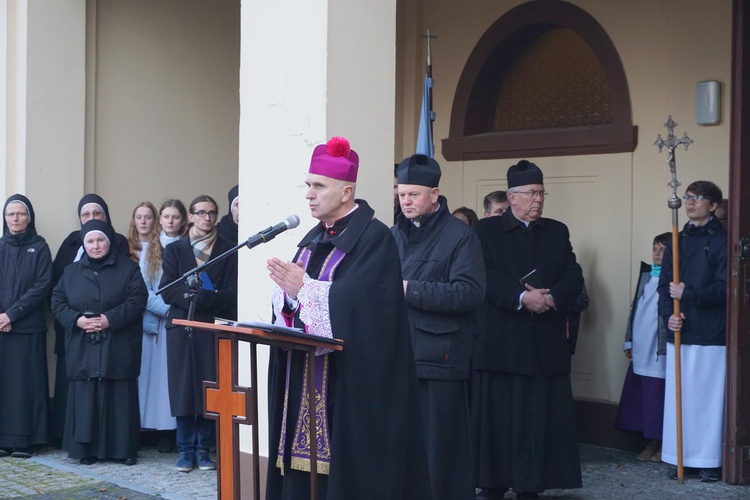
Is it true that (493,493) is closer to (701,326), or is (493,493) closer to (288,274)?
(701,326)

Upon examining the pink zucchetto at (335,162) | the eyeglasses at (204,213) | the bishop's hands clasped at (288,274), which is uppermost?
the pink zucchetto at (335,162)

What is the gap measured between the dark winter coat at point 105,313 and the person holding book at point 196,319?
0.45m

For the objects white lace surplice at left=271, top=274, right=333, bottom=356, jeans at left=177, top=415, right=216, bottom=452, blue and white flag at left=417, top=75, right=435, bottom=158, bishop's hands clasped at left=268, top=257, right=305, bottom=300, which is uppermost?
blue and white flag at left=417, top=75, right=435, bottom=158

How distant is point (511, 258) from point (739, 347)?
1587mm

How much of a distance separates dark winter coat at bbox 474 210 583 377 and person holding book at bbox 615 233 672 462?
1.08 m

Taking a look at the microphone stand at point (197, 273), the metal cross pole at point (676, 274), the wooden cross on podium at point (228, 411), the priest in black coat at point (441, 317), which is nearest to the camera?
the wooden cross on podium at point (228, 411)

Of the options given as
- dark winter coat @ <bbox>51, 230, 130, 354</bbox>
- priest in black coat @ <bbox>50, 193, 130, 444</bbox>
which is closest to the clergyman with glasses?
dark winter coat @ <bbox>51, 230, 130, 354</bbox>

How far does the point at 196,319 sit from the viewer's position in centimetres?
805

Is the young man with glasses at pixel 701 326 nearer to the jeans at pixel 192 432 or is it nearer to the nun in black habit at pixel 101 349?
the jeans at pixel 192 432

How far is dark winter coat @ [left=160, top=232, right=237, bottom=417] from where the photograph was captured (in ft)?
26.3

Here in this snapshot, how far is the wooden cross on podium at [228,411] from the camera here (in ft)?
15.4

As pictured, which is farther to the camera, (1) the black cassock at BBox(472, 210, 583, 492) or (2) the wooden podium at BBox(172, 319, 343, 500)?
(1) the black cassock at BBox(472, 210, 583, 492)

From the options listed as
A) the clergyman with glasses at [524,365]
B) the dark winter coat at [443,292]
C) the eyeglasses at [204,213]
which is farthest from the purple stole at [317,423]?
the eyeglasses at [204,213]

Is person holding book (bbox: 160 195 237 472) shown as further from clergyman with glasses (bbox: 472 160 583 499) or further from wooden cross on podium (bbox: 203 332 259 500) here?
wooden cross on podium (bbox: 203 332 259 500)
